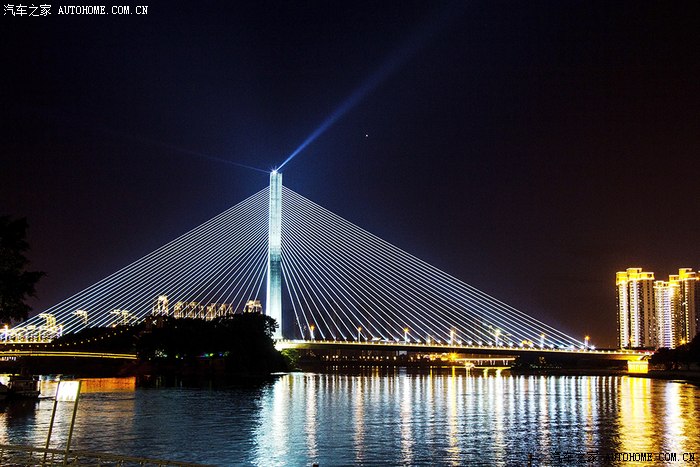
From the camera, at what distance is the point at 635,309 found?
425 ft

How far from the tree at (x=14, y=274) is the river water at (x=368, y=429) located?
3.39 meters

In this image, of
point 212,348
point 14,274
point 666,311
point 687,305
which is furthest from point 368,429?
point 666,311

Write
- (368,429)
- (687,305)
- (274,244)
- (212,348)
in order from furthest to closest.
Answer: (687,305), (212,348), (274,244), (368,429)

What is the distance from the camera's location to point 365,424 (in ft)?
85.7

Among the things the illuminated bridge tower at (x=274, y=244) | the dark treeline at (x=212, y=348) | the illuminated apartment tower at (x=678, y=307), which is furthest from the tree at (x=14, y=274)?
the illuminated apartment tower at (x=678, y=307)

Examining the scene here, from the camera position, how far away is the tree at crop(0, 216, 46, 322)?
28.8 metres

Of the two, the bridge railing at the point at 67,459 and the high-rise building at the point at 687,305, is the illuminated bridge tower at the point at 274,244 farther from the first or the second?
the high-rise building at the point at 687,305

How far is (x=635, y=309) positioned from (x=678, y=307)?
1213 cm

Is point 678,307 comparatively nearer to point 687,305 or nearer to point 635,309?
point 687,305

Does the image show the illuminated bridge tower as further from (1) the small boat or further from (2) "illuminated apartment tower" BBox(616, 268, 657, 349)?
(2) "illuminated apartment tower" BBox(616, 268, 657, 349)

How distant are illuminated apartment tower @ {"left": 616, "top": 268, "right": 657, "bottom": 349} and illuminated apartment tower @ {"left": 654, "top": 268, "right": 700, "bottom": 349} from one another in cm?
275

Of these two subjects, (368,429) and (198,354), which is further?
(198,354)

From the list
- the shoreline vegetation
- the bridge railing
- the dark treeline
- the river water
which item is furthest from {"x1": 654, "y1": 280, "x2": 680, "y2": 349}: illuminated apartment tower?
the bridge railing

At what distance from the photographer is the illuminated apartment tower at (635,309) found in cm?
12694
